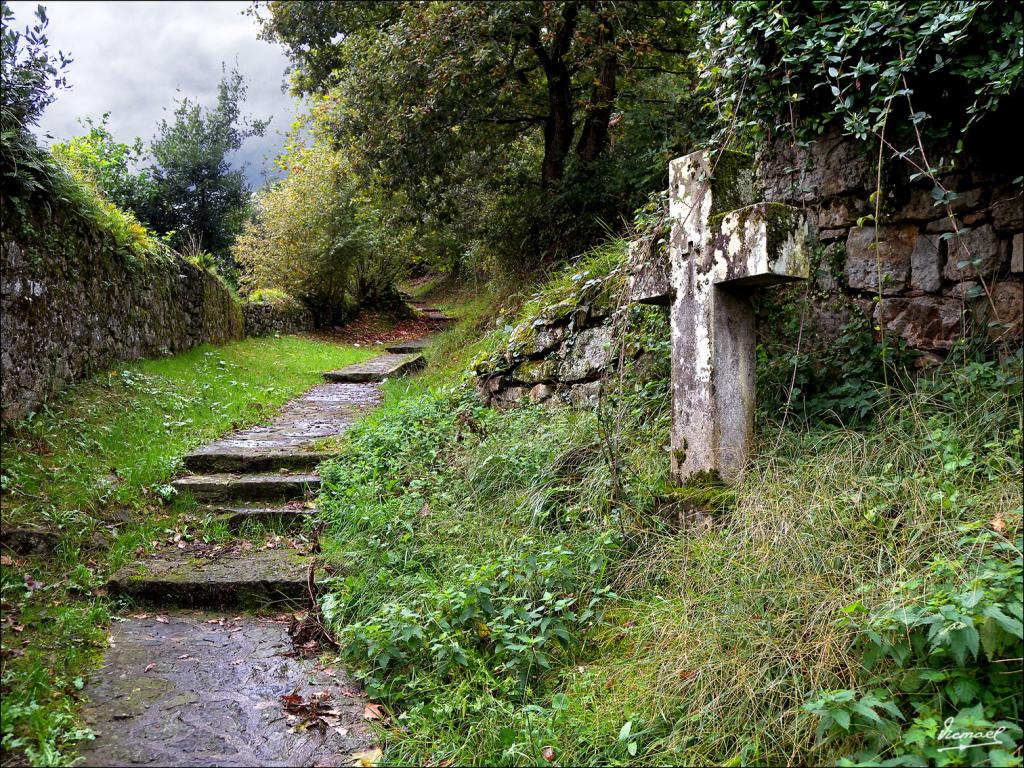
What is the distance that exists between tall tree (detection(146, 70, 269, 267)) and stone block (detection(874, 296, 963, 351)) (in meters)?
19.6

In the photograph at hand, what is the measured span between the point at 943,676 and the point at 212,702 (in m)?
2.90

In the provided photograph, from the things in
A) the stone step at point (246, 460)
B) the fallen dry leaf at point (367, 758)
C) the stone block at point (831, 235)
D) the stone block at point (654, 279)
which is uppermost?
the stone block at point (831, 235)

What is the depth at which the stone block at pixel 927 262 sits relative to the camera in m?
3.83

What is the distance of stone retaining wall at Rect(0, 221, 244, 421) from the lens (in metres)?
5.29

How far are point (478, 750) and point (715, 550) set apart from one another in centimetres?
137

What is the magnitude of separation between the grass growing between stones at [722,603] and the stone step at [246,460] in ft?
5.77

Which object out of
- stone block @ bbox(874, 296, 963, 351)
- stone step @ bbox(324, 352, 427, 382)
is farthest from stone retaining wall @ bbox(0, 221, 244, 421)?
stone block @ bbox(874, 296, 963, 351)

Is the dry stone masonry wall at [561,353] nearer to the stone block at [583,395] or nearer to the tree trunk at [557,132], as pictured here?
the stone block at [583,395]

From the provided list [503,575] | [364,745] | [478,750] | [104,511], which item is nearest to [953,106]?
[503,575]

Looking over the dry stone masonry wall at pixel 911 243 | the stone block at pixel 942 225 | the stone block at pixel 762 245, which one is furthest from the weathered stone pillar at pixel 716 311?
the stone block at pixel 942 225

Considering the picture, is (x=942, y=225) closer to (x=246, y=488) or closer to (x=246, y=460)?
(x=246, y=488)

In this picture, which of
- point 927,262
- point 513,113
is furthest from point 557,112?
point 927,262

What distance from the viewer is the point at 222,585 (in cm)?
414

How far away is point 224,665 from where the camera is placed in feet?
11.3
